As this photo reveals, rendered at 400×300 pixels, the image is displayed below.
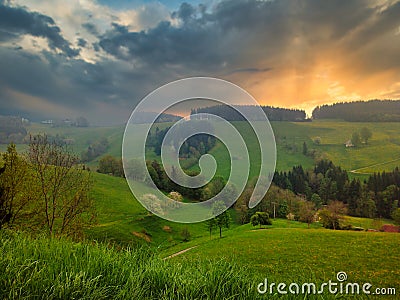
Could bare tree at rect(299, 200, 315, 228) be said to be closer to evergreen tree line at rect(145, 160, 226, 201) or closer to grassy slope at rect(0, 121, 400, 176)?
evergreen tree line at rect(145, 160, 226, 201)

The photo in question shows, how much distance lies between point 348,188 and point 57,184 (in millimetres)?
105924

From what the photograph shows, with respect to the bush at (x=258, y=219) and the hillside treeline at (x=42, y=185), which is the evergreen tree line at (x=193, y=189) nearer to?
the hillside treeline at (x=42, y=185)

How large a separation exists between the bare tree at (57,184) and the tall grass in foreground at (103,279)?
52.6 ft

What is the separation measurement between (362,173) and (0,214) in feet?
489

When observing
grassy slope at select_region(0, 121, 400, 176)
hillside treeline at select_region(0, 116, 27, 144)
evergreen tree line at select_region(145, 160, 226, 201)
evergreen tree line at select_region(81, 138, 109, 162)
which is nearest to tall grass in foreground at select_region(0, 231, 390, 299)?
evergreen tree line at select_region(145, 160, 226, 201)

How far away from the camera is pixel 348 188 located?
330 ft

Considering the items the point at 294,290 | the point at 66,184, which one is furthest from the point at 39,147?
the point at 294,290

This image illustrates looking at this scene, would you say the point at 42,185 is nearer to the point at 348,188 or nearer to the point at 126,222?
the point at 126,222

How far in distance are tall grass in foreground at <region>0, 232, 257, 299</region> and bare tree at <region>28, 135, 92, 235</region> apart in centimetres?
1603

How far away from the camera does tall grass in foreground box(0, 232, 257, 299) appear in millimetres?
2795

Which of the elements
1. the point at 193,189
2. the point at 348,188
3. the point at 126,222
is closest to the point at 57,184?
the point at 193,189

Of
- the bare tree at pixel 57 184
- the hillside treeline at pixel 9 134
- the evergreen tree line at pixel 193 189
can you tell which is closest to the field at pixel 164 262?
the bare tree at pixel 57 184

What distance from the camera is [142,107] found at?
7.17 metres

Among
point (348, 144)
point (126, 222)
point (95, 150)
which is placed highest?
point (348, 144)
